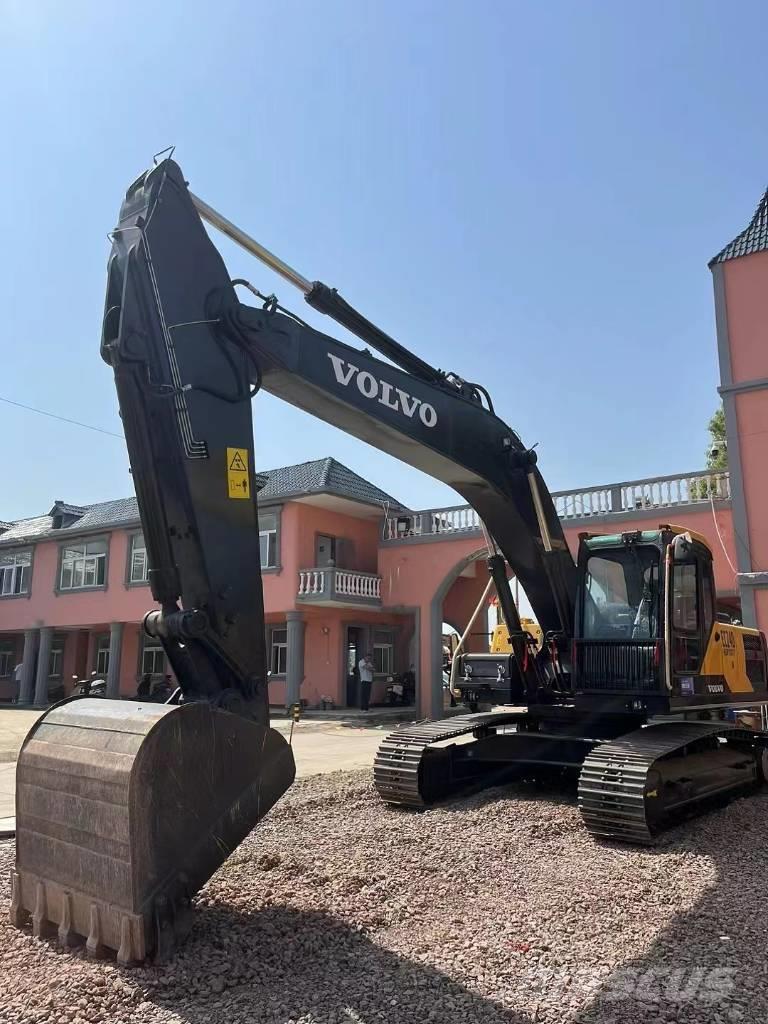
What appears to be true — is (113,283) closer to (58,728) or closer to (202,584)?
(202,584)

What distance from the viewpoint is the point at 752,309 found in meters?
14.5

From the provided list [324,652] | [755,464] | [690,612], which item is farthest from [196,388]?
[324,652]

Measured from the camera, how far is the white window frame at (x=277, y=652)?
74.9 ft

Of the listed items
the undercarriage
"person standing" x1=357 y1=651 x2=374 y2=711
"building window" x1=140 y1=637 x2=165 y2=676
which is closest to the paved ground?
"person standing" x1=357 y1=651 x2=374 y2=711

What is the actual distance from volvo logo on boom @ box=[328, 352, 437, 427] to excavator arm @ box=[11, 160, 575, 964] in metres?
0.03

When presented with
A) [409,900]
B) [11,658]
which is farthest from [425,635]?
[11,658]

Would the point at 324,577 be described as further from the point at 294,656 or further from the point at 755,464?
the point at 755,464

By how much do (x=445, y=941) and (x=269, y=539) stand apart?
18353 millimetres

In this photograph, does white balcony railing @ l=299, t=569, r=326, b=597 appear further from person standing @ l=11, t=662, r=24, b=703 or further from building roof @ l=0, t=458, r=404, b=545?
person standing @ l=11, t=662, r=24, b=703

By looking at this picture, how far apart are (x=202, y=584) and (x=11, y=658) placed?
30.4 metres

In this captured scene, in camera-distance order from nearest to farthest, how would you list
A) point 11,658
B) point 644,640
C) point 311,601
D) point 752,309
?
point 644,640
point 752,309
point 311,601
point 11,658

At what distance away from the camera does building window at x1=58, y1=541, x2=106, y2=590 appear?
2561cm

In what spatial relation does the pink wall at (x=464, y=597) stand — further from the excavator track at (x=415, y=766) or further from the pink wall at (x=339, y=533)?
the excavator track at (x=415, y=766)

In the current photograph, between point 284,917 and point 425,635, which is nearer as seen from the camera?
point 284,917
